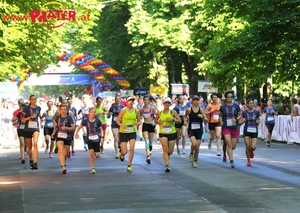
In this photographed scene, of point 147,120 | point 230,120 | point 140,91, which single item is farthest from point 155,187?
point 140,91

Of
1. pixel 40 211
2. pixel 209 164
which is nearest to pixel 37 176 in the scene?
pixel 209 164

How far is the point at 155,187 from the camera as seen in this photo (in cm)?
1565

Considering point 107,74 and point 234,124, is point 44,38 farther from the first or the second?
point 107,74

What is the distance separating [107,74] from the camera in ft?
214

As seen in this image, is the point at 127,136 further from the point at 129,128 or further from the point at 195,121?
the point at 195,121

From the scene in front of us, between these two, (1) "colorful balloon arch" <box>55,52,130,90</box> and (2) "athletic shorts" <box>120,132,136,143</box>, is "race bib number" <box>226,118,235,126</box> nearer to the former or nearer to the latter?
(2) "athletic shorts" <box>120,132,136,143</box>

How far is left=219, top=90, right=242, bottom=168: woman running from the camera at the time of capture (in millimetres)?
20969

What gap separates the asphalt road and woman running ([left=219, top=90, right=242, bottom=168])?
0.63 m

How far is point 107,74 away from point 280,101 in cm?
2659

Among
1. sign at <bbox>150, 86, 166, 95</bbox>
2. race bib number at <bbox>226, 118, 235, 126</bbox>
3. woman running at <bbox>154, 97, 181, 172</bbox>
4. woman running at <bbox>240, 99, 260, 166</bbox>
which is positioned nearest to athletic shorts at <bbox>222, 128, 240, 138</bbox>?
race bib number at <bbox>226, 118, 235, 126</bbox>

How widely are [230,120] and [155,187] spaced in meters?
5.73

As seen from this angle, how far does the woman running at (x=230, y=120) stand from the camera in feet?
68.8

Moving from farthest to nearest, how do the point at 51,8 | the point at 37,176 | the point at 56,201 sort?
the point at 51,8 → the point at 37,176 → the point at 56,201

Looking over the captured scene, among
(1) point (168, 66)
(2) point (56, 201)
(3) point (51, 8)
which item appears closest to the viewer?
(2) point (56, 201)
